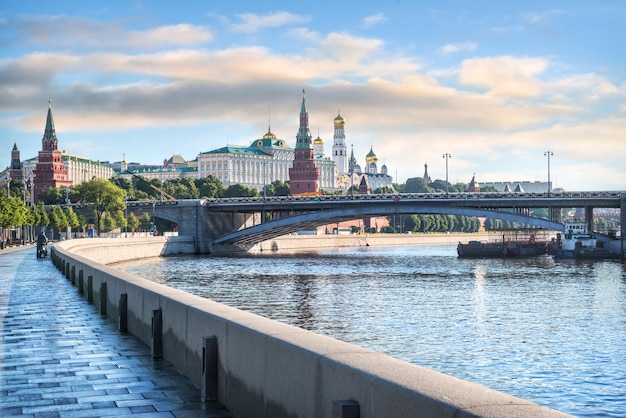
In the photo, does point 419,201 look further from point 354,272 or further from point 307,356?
point 307,356

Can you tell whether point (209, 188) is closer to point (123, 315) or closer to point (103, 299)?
point (103, 299)

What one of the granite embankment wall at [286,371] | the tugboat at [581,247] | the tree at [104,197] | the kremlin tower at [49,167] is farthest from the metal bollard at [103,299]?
the kremlin tower at [49,167]

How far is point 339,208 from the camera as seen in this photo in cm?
8588

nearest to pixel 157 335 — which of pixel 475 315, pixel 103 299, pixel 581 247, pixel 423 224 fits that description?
pixel 103 299

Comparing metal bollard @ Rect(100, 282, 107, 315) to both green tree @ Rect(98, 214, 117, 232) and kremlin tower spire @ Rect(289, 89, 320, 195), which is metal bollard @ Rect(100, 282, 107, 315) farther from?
kremlin tower spire @ Rect(289, 89, 320, 195)

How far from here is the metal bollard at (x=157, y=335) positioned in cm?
1076

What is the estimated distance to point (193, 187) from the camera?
539ft

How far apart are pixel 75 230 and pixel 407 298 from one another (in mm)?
83391

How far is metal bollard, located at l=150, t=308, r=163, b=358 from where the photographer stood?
1076 cm

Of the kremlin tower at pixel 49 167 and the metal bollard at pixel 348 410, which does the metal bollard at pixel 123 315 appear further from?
the kremlin tower at pixel 49 167

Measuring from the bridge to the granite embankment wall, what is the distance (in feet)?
222

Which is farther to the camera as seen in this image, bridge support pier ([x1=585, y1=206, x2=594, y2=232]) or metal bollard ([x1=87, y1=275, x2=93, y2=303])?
bridge support pier ([x1=585, y1=206, x2=594, y2=232])

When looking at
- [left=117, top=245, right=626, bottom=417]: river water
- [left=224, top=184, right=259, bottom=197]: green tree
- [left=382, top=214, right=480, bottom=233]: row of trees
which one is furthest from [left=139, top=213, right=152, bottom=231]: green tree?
[left=117, top=245, right=626, bottom=417]: river water

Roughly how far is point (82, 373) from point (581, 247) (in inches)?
2803
